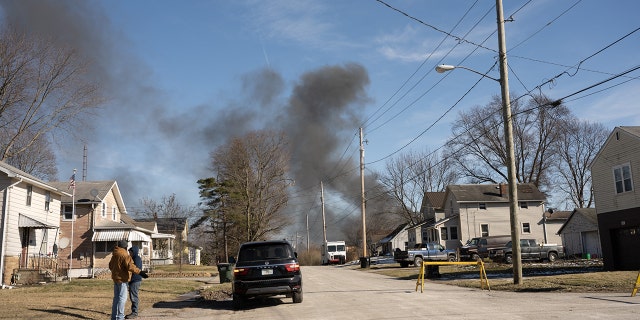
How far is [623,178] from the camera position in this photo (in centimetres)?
2639

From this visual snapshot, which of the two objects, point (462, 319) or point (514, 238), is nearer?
point (462, 319)

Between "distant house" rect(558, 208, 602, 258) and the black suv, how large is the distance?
3387 centimetres

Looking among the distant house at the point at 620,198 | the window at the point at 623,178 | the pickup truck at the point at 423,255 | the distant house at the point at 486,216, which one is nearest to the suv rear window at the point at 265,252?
the distant house at the point at 620,198

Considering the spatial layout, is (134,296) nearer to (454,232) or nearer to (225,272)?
(225,272)

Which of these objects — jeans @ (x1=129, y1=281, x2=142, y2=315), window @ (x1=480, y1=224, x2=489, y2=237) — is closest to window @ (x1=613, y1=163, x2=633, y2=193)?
jeans @ (x1=129, y1=281, x2=142, y2=315)

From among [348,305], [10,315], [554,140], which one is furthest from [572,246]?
[10,315]

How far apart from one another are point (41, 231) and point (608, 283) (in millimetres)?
28535

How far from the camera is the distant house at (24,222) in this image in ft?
85.5

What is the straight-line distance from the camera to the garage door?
83.0 ft

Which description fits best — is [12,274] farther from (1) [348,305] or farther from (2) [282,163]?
(2) [282,163]

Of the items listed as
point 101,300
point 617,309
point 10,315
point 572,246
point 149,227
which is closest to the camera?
point 617,309

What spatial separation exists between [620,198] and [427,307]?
1903cm

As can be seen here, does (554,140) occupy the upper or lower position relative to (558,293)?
upper

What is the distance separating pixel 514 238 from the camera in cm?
1770
